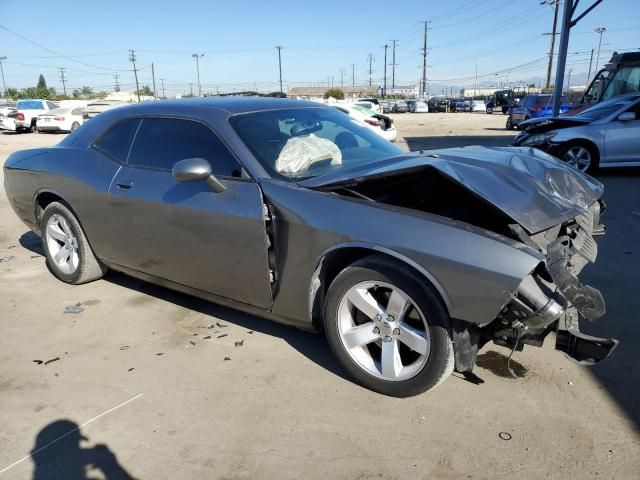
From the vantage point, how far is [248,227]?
9.86 feet

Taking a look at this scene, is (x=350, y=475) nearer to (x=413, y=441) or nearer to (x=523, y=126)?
(x=413, y=441)

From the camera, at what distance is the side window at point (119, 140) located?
3.87 m

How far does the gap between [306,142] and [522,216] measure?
1.53 m

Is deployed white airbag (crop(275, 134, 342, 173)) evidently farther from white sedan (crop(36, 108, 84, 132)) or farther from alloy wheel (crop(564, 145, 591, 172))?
white sedan (crop(36, 108, 84, 132))

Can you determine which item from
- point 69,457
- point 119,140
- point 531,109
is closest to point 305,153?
point 119,140

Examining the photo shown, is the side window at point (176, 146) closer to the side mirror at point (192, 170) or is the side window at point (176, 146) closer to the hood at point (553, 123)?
the side mirror at point (192, 170)

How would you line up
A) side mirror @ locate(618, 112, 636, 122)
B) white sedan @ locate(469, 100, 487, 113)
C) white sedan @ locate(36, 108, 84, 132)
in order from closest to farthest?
side mirror @ locate(618, 112, 636, 122)
white sedan @ locate(36, 108, 84, 132)
white sedan @ locate(469, 100, 487, 113)

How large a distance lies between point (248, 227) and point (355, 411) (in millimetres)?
1208

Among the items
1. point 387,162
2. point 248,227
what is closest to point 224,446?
point 248,227

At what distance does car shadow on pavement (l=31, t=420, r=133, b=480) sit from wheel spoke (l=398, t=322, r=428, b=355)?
4.84 feet

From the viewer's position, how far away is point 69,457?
2.42 m

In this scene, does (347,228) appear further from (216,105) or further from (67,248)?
(67,248)

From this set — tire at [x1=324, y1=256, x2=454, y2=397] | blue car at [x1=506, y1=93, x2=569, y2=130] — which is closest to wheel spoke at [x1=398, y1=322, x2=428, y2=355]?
tire at [x1=324, y1=256, x2=454, y2=397]

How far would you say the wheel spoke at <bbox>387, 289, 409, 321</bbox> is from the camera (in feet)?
8.55
